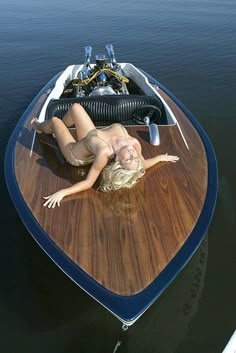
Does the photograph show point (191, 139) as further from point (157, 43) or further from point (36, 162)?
point (157, 43)

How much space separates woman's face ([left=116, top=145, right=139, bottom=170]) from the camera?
9.66 feet

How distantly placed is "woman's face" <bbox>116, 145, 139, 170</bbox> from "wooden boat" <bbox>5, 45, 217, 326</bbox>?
0.37 metres

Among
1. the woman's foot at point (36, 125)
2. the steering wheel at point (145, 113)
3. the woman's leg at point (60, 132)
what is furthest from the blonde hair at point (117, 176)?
the steering wheel at point (145, 113)

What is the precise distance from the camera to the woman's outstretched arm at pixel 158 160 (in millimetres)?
3514

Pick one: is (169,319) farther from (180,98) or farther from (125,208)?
(180,98)

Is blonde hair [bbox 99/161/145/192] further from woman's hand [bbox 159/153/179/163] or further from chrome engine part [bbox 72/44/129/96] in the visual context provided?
chrome engine part [bbox 72/44/129/96]

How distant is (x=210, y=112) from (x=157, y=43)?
162 inches

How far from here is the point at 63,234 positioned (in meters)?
2.92

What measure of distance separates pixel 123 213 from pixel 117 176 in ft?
1.02

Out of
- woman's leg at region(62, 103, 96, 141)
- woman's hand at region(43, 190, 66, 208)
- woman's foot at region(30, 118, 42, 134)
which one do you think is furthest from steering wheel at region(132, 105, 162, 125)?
woman's hand at region(43, 190, 66, 208)

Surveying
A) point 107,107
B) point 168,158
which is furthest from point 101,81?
point 168,158

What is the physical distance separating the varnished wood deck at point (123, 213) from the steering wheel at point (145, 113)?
0.58 meters

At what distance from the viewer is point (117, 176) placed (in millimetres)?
3012

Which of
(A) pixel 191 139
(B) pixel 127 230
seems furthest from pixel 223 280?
(A) pixel 191 139
